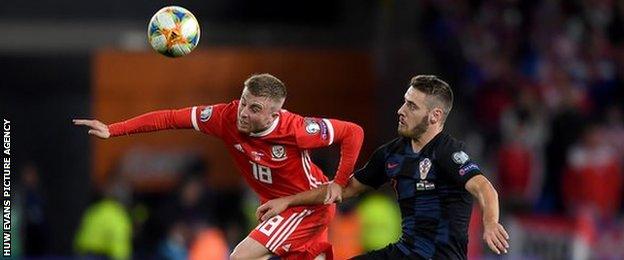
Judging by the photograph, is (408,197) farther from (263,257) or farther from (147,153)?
(147,153)

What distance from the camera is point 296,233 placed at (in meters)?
10.0

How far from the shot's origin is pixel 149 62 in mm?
22391

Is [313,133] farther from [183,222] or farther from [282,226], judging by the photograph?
[183,222]

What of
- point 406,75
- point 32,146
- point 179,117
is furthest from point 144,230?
point 179,117

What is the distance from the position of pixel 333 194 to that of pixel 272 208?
41 centimetres

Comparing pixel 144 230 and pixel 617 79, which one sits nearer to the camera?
pixel 144 230

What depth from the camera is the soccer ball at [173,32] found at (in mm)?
9656

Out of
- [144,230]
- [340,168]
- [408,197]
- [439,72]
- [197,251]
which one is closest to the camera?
[408,197]

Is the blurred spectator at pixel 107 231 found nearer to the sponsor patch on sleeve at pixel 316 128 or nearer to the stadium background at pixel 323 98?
the stadium background at pixel 323 98

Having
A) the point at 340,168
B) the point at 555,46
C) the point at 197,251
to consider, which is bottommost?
the point at 197,251

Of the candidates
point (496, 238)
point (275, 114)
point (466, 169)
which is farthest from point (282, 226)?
point (496, 238)

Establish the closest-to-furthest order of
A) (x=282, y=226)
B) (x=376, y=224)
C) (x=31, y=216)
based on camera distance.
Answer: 1. (x=282, y=226)
2. (x=376, y=224)
3. (x=31, y=216)

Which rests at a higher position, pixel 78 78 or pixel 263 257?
pixel 78 78

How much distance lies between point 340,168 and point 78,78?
40.6ft
